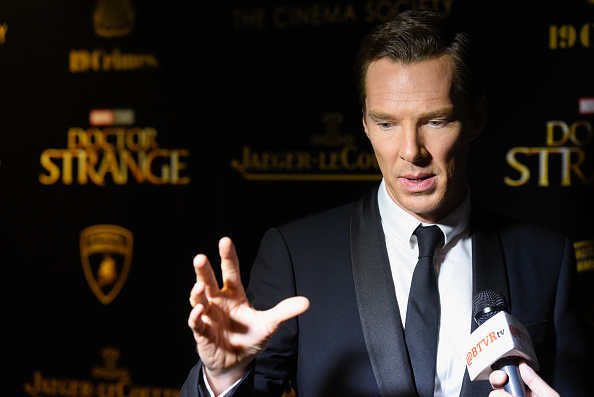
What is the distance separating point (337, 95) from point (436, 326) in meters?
1.21

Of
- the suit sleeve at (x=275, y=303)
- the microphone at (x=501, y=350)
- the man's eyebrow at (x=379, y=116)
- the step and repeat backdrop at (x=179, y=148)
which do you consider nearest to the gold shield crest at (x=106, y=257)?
the step and repeat backdrop at (x=179, y=148)

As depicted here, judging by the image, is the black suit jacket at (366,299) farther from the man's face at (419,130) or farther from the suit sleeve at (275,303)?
the man's face at (419,130)

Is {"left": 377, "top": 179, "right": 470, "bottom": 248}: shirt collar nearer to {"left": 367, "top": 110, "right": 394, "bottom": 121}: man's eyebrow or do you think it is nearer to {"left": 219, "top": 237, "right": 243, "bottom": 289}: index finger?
{"left": 367, "top": 110, "right": 394, "bottom": 121}: man's eyebrow

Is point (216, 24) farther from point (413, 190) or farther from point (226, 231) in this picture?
point (413, 190)

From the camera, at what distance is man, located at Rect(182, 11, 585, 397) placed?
3.87 feet

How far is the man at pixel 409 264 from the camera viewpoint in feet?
3.87

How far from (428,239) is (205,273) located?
47cm

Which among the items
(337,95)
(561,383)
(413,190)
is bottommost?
(561,383)

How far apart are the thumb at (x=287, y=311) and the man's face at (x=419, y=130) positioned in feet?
1.13

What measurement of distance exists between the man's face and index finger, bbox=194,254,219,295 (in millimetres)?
419

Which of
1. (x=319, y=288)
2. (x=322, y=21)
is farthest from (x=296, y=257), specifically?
(x=322, y=21)

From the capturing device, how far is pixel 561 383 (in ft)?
4.09

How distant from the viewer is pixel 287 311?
0.96 m

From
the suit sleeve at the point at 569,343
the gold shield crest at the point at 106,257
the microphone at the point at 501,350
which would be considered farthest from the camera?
the gold shield crest at the point at 106,257
